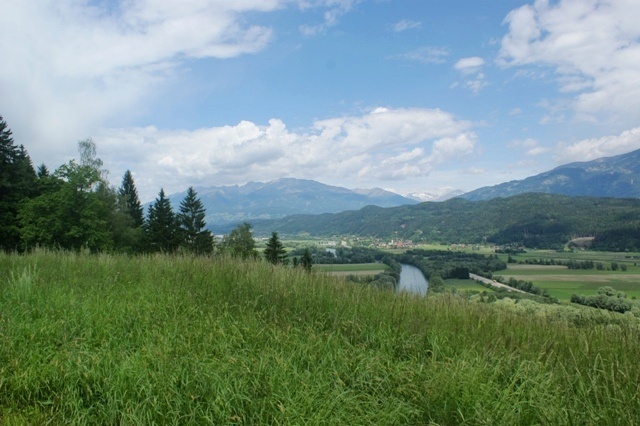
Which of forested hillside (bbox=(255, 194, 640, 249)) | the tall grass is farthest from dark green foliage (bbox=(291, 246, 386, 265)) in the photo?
forested hillside (bbox=(255, 194, 640, 249))

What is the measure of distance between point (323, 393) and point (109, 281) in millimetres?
5157

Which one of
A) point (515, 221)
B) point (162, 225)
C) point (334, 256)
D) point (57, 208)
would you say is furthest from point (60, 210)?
point (515, 221)

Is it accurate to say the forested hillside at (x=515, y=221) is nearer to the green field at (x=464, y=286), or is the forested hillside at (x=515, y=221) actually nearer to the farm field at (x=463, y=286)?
the farm field at (x=463, y=286)

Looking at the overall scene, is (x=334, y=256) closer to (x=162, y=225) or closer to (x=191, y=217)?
(x=162, y=225)

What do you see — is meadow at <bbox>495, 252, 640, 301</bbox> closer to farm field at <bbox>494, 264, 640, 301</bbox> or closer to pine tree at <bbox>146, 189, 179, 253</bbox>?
farm field at <bbox>494, 264, 640, 301</bbox>

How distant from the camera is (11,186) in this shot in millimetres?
33219

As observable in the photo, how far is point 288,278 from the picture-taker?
254 inches

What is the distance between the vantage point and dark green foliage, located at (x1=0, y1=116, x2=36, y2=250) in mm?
31969

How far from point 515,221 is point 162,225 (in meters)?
67.6

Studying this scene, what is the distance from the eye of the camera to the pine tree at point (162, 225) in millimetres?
50188

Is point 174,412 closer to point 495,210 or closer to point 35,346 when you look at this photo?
point 35,346

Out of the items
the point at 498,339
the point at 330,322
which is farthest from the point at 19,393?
the point at 498,339

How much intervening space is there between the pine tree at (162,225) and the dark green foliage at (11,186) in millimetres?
15462

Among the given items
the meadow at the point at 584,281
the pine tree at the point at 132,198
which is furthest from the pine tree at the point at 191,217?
the meadow at the point at 584,281
